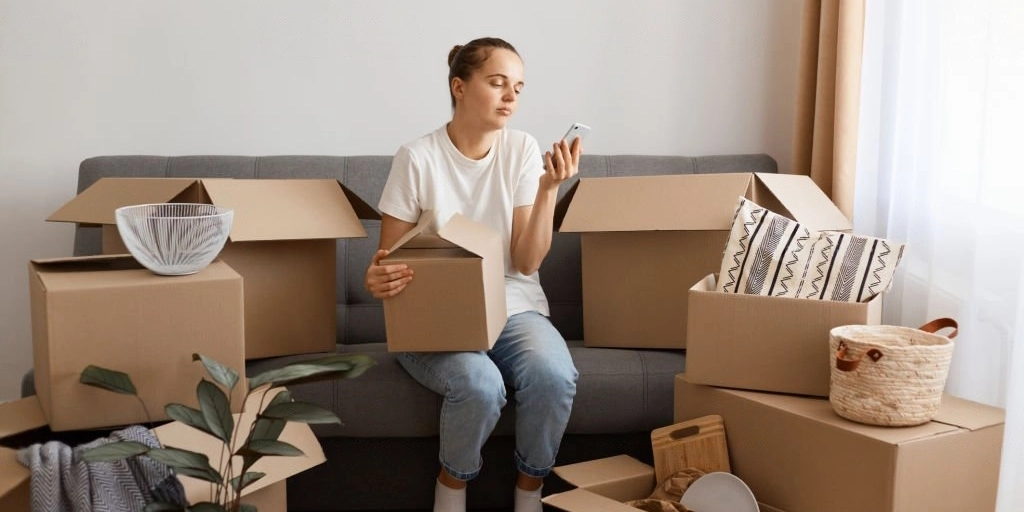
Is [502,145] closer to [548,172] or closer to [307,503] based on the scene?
[548,172]

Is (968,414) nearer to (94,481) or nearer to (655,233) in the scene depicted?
(655,233)

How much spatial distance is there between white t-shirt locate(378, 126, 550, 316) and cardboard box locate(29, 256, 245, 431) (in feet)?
1.92

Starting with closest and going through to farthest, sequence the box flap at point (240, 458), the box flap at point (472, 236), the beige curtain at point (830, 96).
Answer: the box flap at point (240, 458)
the box flap at point (472, 236)
the beige curtain at point (830, 96)

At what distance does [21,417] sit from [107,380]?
24cm

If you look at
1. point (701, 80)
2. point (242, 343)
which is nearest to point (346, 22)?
point (701, 80)

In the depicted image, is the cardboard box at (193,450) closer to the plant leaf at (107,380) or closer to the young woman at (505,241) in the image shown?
the plant leaf at (107,380)

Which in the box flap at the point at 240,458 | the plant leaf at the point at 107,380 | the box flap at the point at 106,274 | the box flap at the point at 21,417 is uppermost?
the box flap at the point at 106,274

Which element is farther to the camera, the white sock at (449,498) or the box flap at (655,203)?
the box flap at (655,203)

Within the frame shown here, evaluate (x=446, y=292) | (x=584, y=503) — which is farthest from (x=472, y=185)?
(x=584, y=503)

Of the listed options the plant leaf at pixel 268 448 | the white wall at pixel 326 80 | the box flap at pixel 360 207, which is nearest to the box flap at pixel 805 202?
the white wall at pixel 326 80

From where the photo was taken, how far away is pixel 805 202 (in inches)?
84.2

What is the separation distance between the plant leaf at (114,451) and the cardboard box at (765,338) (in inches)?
40.3

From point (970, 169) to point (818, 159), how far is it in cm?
60

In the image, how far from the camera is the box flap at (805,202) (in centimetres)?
206
